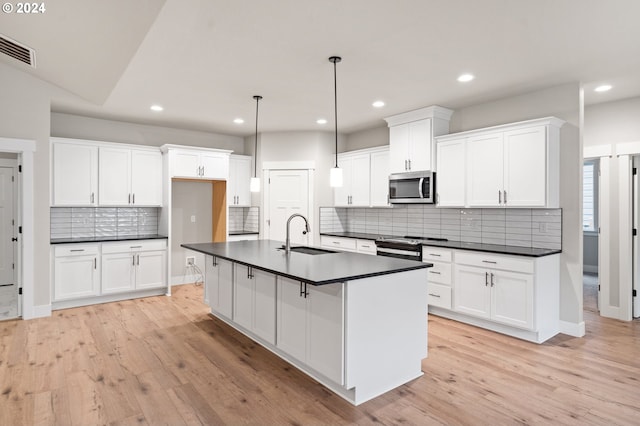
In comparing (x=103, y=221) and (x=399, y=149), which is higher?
(x=399, y=149)

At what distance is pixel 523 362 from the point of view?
3270 mm

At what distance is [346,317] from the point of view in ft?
8.27

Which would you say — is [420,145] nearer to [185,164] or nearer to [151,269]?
[185,164]

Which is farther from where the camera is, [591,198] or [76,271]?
[591,198]

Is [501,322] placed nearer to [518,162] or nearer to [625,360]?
[625,360]

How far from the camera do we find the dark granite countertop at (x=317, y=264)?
2.49 m

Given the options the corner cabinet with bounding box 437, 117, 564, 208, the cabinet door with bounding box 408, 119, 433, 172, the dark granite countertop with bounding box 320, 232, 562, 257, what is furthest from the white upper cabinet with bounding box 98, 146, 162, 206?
the corner cabinet with bounding box 437, 117, 564, 208

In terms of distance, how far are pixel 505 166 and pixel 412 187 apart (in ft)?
4.09

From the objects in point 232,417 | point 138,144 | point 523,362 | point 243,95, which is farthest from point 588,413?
point 138,144

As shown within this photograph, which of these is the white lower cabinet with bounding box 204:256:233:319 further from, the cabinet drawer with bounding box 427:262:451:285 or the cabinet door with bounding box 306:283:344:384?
the cabinet drawer with bounding box 427:262:451:285

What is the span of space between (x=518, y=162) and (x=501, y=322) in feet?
5.63

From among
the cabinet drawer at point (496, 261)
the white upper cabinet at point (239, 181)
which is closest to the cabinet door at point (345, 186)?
the white upper cabinet at point (239, 181)

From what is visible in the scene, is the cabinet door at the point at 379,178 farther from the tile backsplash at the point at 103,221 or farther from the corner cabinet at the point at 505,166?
the tile backsplash at the point at 103,221

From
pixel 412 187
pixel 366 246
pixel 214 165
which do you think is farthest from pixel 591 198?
pixel 214 165
